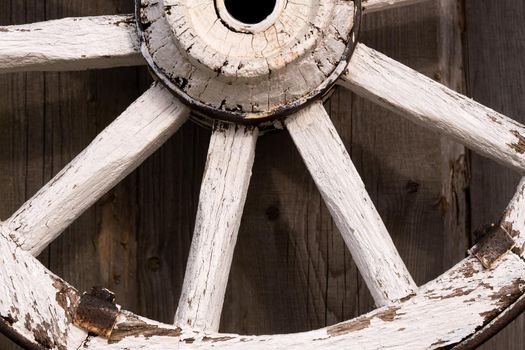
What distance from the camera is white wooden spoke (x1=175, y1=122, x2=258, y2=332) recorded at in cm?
97

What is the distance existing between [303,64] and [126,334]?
0.37 metres

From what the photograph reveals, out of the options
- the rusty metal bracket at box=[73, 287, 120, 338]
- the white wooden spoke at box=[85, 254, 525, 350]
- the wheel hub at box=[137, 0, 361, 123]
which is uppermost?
the wheel hub at box=[137, 0, 361, 123]

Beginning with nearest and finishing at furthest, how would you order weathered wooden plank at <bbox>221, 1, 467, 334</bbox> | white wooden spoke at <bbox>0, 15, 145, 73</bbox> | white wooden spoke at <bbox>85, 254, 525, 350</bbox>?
white wooden spoke at <bbox>85, 254, 525, 350</bbox> → white wooden spoke at <bbox>0, 15, 145, 73</bbox> → weathered wooden plank at <bbox>221, 1, 467, 334</bbox>

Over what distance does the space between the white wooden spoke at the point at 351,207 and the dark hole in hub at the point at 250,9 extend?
0.17 meters

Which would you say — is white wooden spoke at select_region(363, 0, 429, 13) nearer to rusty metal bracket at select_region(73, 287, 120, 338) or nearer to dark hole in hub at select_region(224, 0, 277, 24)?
dark hole in hub at select_region(224, 0, 277, 24)

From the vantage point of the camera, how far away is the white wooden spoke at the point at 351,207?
0.96 metres

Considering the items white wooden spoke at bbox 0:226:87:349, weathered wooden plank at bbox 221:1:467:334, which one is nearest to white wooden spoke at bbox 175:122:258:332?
white wooden spoke at bbox 0:226:87:349

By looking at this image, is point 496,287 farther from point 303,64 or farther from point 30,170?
point 30,170

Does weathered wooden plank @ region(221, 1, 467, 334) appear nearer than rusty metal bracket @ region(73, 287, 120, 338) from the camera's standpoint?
No

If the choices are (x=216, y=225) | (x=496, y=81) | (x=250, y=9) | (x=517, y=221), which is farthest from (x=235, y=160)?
(x=496, y=81)

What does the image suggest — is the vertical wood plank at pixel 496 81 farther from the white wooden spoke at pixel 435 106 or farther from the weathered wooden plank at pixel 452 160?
the white wooden spoke at pixel 435 106

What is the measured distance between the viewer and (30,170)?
1.27m

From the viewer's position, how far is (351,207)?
3.26 ft

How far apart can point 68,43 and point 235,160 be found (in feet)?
0.82
